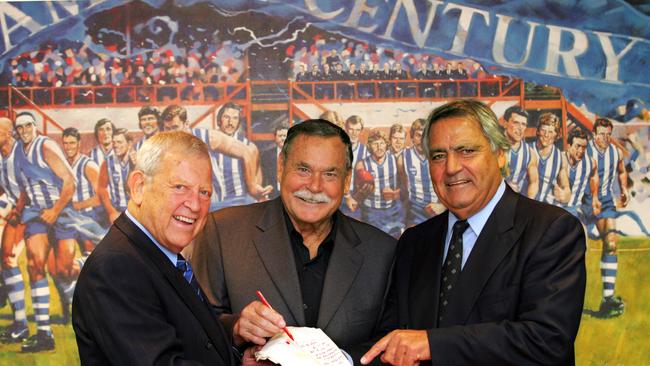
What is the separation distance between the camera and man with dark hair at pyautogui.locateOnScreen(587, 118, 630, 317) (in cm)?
518

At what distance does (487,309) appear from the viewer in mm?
3217

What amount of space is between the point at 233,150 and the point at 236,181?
20 cm

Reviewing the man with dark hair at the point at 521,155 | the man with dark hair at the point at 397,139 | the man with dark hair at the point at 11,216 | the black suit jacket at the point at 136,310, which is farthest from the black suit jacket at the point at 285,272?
the man with dark hair at the point at 11,216

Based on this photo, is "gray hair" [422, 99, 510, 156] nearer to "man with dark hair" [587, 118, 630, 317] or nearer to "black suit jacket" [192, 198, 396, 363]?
"black suit jacket" [192, 198, 396, 363]

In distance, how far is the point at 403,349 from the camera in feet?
10.2

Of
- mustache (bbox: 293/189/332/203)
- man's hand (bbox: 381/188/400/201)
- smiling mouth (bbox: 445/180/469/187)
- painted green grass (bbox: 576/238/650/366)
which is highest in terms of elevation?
smiling mouth (bbox: 445/180/469/187)

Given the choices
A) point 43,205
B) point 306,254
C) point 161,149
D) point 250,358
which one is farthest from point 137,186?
point 43,205

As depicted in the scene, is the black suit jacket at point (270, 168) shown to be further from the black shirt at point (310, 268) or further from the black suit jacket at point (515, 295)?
the black suit jacket at point (515, 295)

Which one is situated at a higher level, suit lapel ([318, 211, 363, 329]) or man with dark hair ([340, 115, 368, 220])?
man with dark hair ([340, 115, 368, 220])

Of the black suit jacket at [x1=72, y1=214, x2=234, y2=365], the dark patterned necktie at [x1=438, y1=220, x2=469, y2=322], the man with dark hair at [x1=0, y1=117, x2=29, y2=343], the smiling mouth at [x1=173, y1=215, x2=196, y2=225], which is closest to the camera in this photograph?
the black suit jacket at [x1=72, y1=214, x2=234, y2=365]

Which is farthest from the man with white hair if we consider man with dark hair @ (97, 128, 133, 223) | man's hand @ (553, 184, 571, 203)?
man's hand @ (553, 184, 571, 203)

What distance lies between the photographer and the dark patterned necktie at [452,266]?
11.0ft

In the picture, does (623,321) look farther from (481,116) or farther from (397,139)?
(481,116)

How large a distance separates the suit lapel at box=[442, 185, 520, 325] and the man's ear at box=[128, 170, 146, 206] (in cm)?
133
